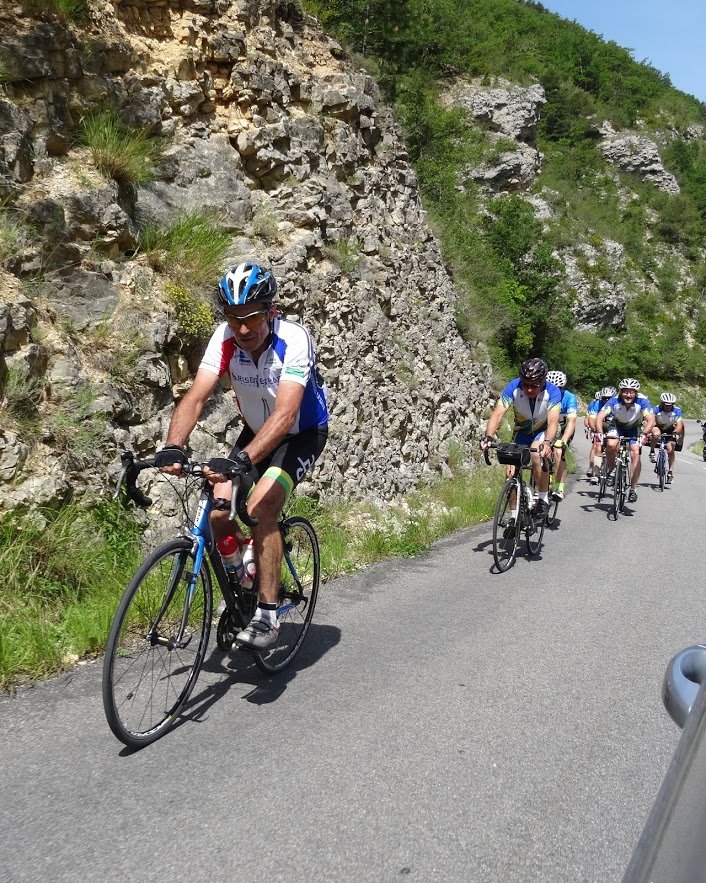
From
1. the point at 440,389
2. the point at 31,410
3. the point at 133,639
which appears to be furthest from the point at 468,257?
the point at 133,639

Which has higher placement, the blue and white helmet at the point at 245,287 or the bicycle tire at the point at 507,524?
the blue and white helmet at the point at 245,287

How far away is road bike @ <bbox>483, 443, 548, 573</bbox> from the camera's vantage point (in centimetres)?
839

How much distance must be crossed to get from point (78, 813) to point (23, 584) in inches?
92.5

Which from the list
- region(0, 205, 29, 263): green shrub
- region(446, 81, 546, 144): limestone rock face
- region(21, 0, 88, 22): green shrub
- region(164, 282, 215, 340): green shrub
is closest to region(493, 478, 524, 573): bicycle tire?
region(164, 282, 215, 340): green shrub

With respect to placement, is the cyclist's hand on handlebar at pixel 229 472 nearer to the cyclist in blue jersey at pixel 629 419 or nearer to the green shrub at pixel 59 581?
the green shrub at pixel 59 581

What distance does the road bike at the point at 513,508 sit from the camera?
27.5 feet

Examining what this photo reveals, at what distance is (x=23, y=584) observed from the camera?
4.94 m

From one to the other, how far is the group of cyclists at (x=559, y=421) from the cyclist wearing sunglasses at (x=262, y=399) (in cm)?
446

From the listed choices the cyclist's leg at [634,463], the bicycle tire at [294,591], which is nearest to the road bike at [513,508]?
the bicycle tire at [294,591]

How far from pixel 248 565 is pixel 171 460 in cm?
102

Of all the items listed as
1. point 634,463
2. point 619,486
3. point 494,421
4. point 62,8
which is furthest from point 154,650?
point 634,463

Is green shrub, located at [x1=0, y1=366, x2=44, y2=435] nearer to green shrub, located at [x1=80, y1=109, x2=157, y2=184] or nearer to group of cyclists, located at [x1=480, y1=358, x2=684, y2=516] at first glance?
green shrub, located at [x1=80, y1=109, x2=157, y2=184]

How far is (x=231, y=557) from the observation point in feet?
14.0

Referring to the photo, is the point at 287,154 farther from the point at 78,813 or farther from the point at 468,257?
the point at 468,257
